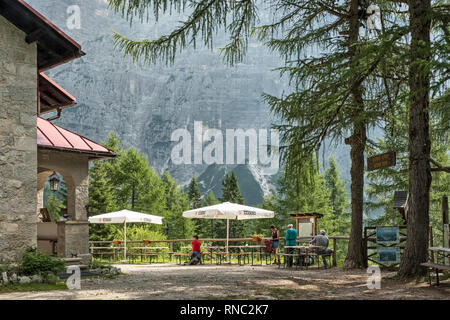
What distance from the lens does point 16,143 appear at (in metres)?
10.2

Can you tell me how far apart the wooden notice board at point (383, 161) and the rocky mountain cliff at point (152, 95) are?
11127cm

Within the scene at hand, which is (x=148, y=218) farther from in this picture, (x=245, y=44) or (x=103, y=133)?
(x=103, y=133)

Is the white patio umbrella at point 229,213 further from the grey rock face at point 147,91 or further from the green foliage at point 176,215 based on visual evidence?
the grey rock face at point 147,91

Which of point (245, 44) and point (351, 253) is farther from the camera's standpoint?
point (351, 253)

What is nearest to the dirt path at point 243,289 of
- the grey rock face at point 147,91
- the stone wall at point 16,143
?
the stone wall at point 16,143

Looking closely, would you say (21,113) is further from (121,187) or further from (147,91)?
(147,91)

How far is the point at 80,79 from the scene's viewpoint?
12538 centimetres

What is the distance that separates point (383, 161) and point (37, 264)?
7.53 m

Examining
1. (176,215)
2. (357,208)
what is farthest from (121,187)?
(357,208)

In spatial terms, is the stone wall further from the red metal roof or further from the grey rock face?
the grey rock face

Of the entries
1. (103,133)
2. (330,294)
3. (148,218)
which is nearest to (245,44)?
(330,294)

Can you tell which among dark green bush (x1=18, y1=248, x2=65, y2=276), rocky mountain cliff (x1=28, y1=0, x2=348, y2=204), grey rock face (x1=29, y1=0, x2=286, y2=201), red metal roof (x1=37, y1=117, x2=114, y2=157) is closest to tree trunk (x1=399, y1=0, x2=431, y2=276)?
dark green bush (x1=18, y1=248, x2=65, y2=276)

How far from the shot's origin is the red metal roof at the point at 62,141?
12178 millimetres
